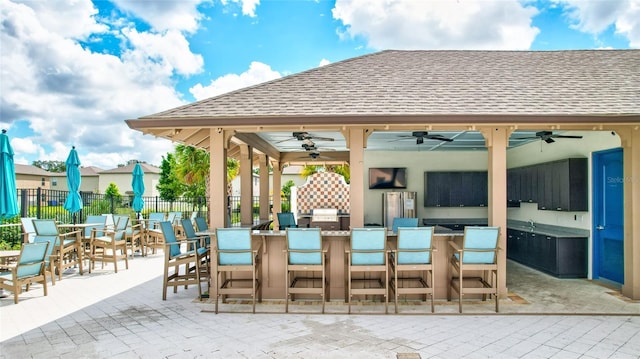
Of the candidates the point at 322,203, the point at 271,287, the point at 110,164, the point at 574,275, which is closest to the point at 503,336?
the point at 271,287

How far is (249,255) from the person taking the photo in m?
4.82

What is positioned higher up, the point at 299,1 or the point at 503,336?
the point at 299,1

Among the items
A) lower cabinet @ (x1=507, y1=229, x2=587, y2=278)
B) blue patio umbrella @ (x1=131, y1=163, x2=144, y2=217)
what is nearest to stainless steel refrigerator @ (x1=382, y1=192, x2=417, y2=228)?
lower cabinet @ (x1=507, y1=229, x2=587, y2=278)

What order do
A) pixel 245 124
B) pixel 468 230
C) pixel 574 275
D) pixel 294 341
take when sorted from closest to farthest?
Answer: pixel 294 341, pixel 468 230, pixel 245 124, pixel 574 275

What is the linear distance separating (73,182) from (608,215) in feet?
37.5

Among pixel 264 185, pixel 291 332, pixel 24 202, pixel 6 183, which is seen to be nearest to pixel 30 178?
pixel 24 202

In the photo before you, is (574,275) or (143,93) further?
(143,93)

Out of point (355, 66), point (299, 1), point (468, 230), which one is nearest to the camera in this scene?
point (468, 230)

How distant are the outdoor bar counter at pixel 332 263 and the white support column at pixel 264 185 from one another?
11.7 ft

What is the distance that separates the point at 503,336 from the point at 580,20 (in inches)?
442

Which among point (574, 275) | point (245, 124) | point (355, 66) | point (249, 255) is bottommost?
point (574, 275)

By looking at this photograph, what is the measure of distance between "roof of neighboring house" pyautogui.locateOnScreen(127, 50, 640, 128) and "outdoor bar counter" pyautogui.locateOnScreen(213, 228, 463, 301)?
177cm

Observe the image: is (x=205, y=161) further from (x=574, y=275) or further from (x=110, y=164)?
(x=110, y=164)

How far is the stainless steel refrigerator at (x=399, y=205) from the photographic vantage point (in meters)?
10.1
